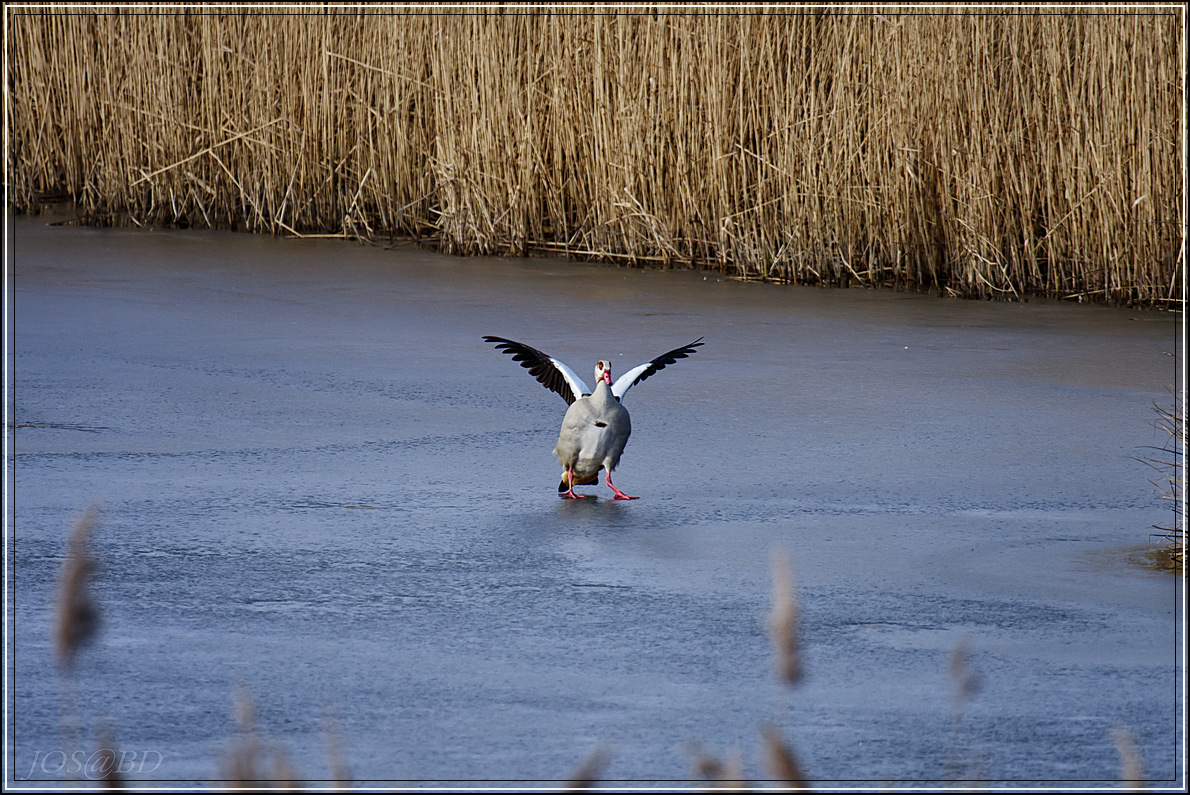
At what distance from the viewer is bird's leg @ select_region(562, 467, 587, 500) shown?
424cm

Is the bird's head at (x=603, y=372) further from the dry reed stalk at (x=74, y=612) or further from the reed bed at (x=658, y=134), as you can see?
the dry reed stalk at (x=74, y=612)

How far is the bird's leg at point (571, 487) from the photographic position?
4242 millimetres

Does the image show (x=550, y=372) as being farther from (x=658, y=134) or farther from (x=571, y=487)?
(x=658, y=134)

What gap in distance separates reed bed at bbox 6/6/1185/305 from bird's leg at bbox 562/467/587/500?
2.93m

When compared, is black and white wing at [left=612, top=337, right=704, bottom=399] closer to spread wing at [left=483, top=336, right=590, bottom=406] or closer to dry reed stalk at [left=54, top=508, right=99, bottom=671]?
spread wing at [left=483, top=336, right=590, bottom=406]

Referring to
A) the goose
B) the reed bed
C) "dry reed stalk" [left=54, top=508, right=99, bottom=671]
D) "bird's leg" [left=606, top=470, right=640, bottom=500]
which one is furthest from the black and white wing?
"dry reed stalk" [left=54, top=508, right=99, bottom=671]

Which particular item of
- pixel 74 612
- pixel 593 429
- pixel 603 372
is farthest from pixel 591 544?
pixel 74 612

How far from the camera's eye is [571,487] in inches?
169

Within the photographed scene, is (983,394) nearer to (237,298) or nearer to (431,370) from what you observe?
(431,370)

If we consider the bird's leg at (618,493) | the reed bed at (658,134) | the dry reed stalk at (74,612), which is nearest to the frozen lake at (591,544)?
the bird's leg at (618,493)

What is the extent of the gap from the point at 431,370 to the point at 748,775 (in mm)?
3688

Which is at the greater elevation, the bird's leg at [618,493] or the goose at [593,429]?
the goose at [593,429]

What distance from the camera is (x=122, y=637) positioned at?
122 inches

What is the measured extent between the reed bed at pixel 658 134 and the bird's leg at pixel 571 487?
2.93 m
